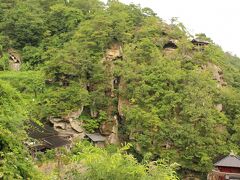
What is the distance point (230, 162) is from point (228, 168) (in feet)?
2.15

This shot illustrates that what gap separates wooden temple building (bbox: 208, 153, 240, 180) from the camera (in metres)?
24.6

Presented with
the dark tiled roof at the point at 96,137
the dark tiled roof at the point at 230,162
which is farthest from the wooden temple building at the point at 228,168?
the dark tiled roof at the point at 96,137

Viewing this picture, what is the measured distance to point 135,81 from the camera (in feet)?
95.4

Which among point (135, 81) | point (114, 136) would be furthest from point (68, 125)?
point (135, 81)

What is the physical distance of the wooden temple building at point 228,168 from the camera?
24594 millimetres

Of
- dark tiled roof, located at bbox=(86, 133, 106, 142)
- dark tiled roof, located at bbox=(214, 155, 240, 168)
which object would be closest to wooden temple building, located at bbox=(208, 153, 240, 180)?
dark tiled roof, located at bbox=(214, 155, 240, 168)

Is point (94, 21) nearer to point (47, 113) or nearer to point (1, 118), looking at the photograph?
point (47, 113)

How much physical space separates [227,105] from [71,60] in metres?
12.9

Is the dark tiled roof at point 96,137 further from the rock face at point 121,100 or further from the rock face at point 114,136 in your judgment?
the rock face at point 121,100

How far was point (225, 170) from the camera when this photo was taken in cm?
2516

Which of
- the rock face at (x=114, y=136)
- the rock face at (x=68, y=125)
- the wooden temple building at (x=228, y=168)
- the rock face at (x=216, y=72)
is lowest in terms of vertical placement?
the wooden temple building at (x=228, y=168)

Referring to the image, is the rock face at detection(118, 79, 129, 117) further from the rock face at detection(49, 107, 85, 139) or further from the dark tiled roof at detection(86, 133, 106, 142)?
the rock face at detection(49, 107, 85, 139)

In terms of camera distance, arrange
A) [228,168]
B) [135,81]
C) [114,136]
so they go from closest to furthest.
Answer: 1. [228,168]
2. [114,136]
3. [135,81]

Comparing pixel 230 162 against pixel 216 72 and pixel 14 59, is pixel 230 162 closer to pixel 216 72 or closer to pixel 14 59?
pixel 216 72
